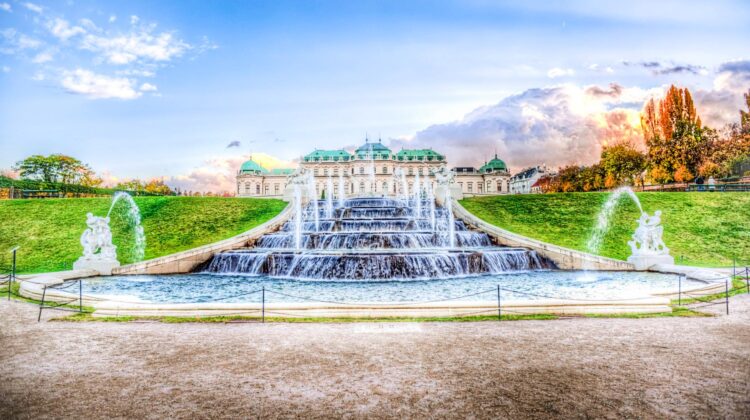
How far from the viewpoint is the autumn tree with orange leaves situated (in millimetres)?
49688

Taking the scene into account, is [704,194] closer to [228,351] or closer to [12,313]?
[228,351]

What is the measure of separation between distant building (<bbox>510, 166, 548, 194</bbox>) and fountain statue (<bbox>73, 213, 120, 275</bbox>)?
397 feet

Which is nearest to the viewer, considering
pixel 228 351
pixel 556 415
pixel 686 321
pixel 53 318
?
pixel 556 415

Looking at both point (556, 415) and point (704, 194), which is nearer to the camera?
point (556, 415)

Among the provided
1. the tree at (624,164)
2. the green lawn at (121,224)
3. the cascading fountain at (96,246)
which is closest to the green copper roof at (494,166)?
the tree at (624,164)

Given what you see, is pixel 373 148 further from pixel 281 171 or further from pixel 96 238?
pixel 96 238

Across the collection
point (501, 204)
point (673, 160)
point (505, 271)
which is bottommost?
point (505, 271)

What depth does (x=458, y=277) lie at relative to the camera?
60.9ft

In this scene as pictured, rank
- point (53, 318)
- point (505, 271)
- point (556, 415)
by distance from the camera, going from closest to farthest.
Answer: point (556, 415) → point (53, 318) → point (505, 271)

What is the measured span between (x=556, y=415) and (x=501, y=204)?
32332mm

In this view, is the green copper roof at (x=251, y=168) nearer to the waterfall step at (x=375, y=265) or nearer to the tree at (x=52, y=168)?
the tree at (x=52, y=168)

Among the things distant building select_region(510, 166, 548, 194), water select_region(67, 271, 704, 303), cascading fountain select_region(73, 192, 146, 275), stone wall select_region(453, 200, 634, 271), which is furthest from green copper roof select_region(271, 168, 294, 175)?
water select_region(67, 271, 704, 303)

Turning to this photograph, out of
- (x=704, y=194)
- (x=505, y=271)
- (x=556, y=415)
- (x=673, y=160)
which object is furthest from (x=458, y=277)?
(x=673, y=160)

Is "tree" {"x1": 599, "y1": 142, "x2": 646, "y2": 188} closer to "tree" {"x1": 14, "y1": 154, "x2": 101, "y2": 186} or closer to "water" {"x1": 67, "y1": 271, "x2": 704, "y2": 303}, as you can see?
"water" {"x1": 67, "y1": 271, "x2": 704, "y2": 303}
